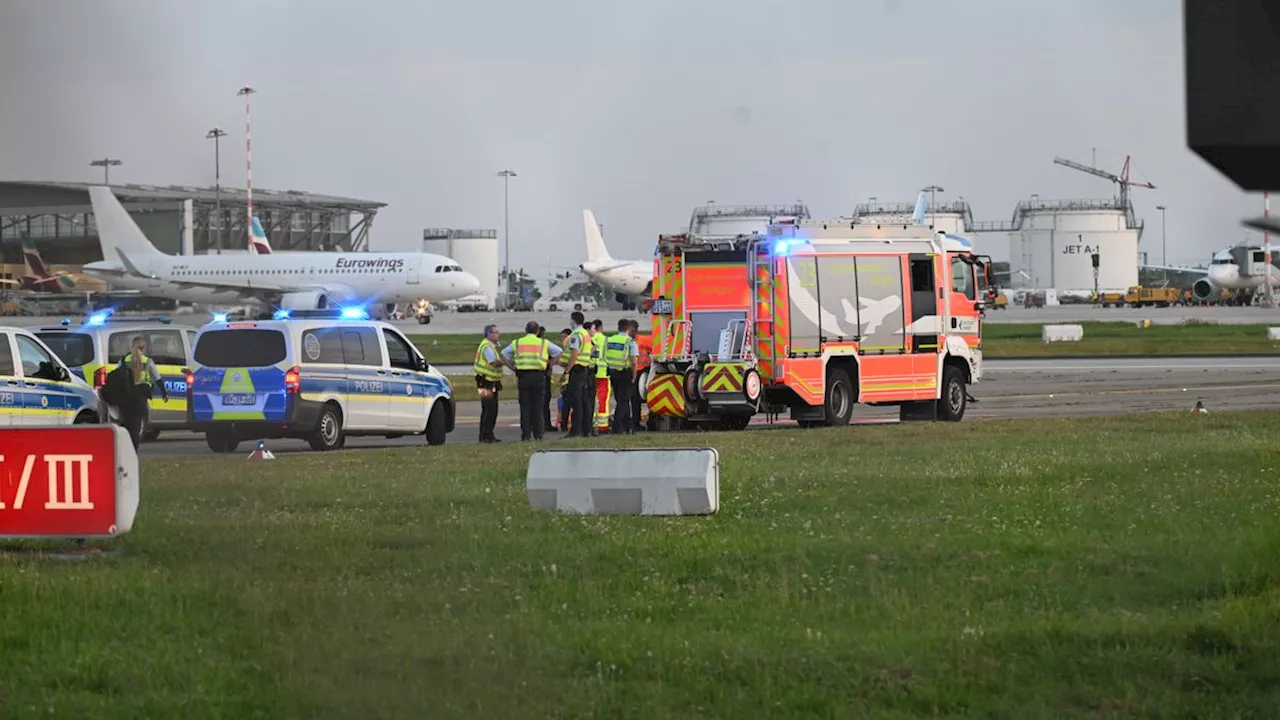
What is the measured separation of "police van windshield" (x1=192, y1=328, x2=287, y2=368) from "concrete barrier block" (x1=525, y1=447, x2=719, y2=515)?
11.6m

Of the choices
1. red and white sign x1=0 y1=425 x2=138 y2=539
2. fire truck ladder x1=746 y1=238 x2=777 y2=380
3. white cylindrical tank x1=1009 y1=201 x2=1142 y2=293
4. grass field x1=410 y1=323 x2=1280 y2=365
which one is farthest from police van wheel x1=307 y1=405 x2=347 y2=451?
white cylindrical tank x1=1009 y1=201 x2=1142 y2=293

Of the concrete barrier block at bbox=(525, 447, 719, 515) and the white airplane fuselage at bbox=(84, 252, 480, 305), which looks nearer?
the concrete barrier block at bbox=(525, 447, 719, 515)

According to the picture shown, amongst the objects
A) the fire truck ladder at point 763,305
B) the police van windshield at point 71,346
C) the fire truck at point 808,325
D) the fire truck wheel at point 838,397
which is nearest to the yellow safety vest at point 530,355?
the fire truck at point 808,325

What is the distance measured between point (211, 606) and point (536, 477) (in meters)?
4.81

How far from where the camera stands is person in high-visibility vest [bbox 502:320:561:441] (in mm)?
27047

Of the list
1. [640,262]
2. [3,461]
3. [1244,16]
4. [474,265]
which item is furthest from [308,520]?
[474,265]

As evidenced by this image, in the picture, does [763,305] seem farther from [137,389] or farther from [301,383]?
[137,389]

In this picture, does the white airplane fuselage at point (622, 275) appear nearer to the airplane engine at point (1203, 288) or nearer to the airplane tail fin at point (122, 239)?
the airplane tail fin at point (122, 239)

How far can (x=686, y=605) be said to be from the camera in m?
10.1

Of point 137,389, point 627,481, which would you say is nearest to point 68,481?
point 627,481

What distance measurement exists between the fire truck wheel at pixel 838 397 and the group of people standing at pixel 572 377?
3.33m

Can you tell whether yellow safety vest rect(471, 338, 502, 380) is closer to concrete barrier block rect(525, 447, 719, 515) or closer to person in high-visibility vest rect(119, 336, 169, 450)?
person in high-visibility vest rect(119, 336, 169, 450)

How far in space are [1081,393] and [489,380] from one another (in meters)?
15.1

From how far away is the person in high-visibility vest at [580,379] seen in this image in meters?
28.1
